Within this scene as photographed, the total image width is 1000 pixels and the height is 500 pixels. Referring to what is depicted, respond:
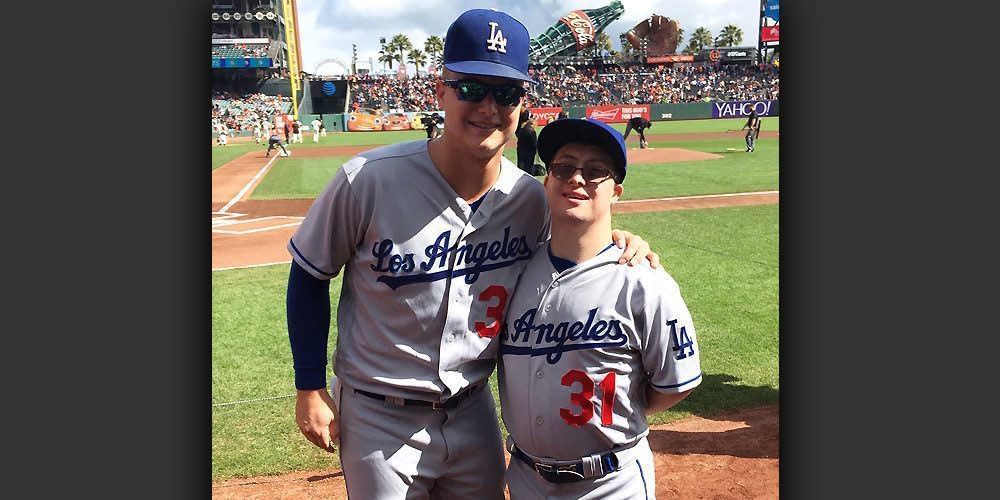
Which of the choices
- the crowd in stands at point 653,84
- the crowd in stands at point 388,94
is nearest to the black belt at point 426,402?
the crowd in stands at point 388,94

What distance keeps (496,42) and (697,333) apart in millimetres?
3845

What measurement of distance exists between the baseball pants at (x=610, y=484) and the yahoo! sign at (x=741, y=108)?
34025 mm

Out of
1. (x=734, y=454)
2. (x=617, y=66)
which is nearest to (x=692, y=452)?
(x=734, y=454)

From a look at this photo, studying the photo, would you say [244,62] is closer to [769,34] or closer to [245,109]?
[245,109]

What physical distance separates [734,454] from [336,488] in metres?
1.99

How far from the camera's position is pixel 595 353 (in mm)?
1945

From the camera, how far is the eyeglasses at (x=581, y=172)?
77.0 inches

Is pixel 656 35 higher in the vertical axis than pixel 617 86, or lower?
higher

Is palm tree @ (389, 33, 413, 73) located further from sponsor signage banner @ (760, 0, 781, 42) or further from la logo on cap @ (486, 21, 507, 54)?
la logo on cap @ (486, 21, 507, 54)

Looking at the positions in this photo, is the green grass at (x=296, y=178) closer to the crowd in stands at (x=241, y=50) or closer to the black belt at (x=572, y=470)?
the black belt at (x=572, y=470)

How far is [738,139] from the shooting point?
23625 millimetres

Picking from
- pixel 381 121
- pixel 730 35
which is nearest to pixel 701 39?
pixel 730 35

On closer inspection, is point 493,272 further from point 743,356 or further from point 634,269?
point 743,356

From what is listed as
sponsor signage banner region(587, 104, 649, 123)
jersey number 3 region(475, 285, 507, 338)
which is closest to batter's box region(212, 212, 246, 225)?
jersey number 3 region(475, 285, 507, 338)
